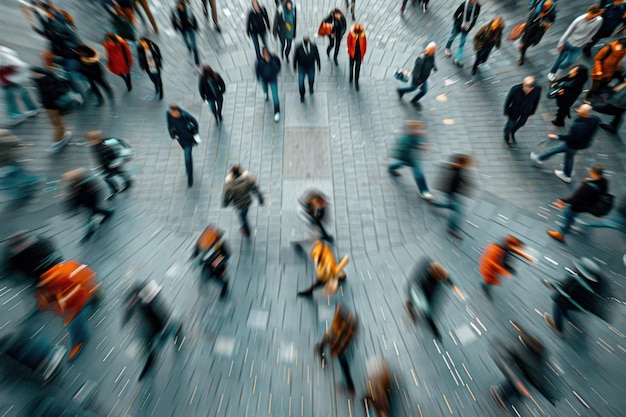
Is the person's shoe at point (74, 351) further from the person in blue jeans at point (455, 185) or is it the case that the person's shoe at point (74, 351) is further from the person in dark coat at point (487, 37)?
the person in dark coat at point (487, 37)

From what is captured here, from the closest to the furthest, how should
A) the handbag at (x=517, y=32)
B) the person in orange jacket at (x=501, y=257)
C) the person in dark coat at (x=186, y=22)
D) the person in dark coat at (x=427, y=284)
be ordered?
1. the person in dark coat at (x=427, y=284)
2. the person in orange jacket at (x=501, y=257)
3. the person in dark coat at (x=186, y=22)
4. the handbag at (x=517, y=32)

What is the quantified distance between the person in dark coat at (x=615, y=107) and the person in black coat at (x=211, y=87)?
23.7 ft

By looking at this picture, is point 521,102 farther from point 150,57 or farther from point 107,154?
point 150,57

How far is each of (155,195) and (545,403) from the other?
6.64 meters

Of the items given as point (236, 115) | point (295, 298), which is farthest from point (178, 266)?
point (236, 115)

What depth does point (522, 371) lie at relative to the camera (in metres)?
3.68

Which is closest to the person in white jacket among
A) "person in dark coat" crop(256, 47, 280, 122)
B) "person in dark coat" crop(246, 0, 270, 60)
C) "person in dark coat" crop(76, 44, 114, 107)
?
"person in dark coat" crop(256, 47, 280, 122)

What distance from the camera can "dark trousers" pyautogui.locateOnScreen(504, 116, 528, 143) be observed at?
681 cm

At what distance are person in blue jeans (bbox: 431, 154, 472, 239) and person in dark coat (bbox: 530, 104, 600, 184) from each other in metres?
1.80

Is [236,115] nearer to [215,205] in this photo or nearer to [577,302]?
[215,205]

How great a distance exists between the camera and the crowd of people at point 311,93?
4.39 meters

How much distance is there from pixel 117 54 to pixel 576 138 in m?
8.60

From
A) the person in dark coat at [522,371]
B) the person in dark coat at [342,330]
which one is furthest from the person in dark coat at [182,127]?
the person in dark coat at [522,371]

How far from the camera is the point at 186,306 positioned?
5336mm
